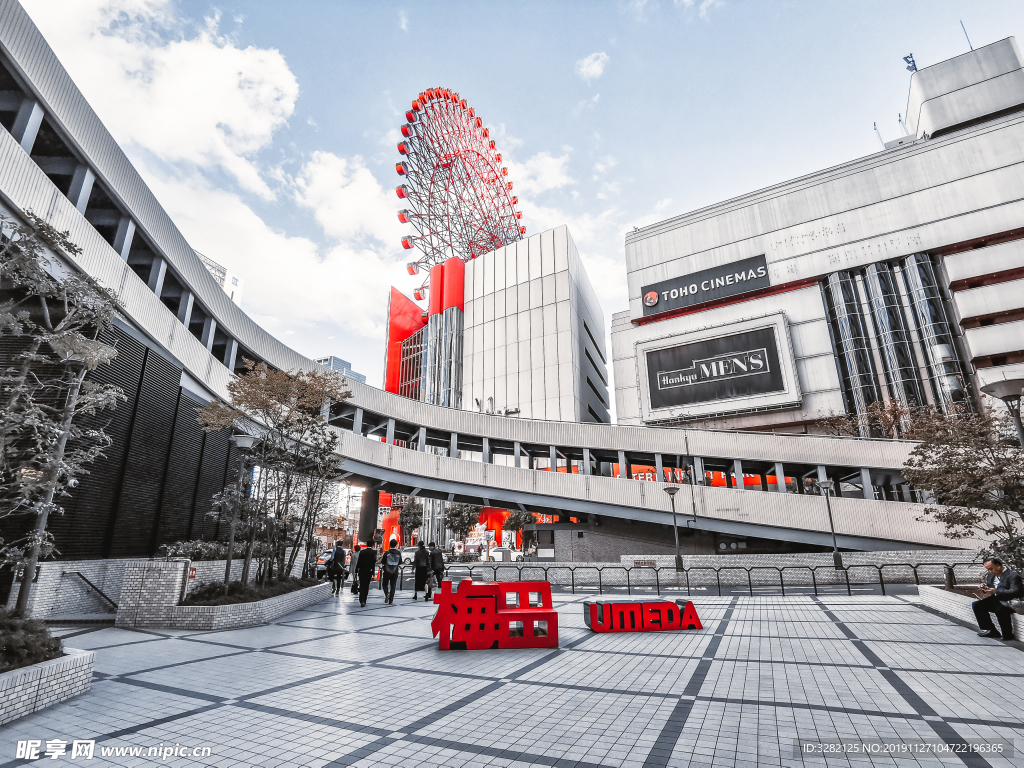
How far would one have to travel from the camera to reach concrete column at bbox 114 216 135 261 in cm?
1360

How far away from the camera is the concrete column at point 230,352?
68.5 feet

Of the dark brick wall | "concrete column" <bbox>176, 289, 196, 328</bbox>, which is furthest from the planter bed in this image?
"concrete column" <bbox>176, 289, 196, 328</bbox>

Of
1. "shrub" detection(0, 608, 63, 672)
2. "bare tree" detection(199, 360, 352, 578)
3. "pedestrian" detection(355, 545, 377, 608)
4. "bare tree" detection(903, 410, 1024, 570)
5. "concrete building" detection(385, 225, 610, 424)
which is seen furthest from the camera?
"concrete building" detection(385, 225, 610, 424)

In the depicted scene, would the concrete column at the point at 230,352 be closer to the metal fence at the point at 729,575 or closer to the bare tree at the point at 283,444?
the bare tree at the point at 283,444

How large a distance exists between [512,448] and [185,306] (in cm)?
1953

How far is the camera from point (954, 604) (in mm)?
9828

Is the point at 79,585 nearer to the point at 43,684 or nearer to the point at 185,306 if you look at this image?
the point at 43,684

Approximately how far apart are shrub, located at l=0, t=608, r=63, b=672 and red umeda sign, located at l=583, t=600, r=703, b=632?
7.83 meters

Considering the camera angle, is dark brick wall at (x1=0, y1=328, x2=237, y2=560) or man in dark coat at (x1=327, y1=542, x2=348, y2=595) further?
man in dark coat at (x1=327, y1=542, x2=348, y2=595)

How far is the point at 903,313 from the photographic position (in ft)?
116

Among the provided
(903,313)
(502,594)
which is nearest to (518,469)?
(502,594)

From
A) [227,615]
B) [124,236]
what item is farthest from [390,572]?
[124,236]

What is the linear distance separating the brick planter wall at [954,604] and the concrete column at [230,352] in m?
23.6

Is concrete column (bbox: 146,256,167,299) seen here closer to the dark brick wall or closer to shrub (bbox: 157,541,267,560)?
the dark brick wall
